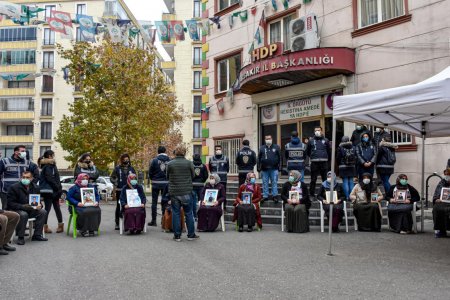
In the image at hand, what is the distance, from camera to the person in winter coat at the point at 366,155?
1191 cm

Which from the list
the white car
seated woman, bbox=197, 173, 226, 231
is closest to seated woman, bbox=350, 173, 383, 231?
seated woman, bbox=197, 173, 226, 231

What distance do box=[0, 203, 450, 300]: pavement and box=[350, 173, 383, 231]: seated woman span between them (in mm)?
515

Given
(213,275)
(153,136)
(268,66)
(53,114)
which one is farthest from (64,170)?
(213,275)

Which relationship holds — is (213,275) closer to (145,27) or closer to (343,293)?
(343,293)

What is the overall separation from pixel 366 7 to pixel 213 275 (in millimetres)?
11979

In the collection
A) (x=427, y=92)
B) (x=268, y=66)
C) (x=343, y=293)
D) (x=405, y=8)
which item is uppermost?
(x=405, y=8)

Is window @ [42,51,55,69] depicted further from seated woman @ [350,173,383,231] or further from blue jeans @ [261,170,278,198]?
seated woman @ [350,173,383,231]

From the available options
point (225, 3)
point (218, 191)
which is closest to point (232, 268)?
point (218, 191)

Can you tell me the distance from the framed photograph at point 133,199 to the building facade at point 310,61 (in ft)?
22.8

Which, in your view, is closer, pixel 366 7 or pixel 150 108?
pixel 366 7

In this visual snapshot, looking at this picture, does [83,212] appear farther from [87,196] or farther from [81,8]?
[81,8]

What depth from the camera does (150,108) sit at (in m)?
26.0

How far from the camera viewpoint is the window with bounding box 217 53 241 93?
19.9 m

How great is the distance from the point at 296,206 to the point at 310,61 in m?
5.79
